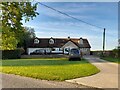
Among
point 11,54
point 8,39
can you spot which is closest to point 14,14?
point 8,39

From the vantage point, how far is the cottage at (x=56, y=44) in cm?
7638

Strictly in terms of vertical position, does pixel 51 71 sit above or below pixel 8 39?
below

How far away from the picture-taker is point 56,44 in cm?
7750

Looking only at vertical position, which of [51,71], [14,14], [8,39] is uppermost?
[14,14]

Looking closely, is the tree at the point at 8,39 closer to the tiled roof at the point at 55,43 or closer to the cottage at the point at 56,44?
the cottage at the point at 56,44

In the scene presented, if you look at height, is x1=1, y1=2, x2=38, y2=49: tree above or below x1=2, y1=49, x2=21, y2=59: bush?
above

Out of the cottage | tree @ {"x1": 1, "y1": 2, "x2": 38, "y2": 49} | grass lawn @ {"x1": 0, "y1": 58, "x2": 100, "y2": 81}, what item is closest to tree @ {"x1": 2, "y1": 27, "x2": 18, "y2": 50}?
tree @ {"x1": 1, "y1": 2, "x2": 38, "y2": 49}

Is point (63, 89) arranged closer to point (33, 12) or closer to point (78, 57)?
point (33, 12)

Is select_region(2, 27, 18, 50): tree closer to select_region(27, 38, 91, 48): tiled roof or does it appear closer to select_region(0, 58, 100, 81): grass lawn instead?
select_region(0, 58, 100, 81): grass lawn

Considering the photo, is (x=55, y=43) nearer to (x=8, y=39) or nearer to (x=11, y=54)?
(x=11, y=54)

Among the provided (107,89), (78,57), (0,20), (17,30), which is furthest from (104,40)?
(107,89)

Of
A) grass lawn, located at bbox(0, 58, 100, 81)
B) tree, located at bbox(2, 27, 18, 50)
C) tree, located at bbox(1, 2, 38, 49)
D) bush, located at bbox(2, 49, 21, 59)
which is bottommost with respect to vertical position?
grass lawn, located at bbox(0, 58, 100, 81)

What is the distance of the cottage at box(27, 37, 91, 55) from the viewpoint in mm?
76375

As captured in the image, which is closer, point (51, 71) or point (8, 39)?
point (51, 71)
